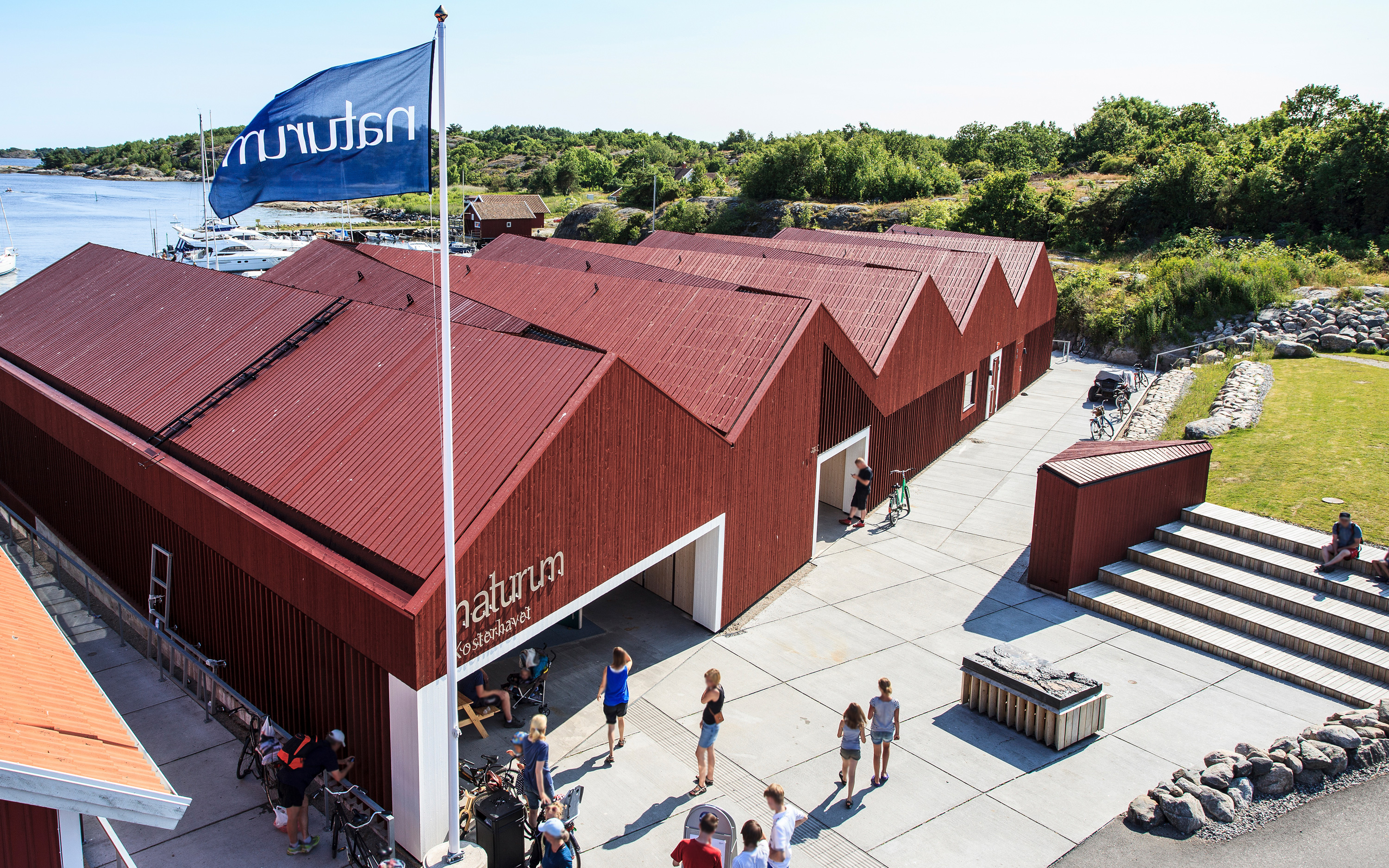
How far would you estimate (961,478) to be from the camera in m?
23.7

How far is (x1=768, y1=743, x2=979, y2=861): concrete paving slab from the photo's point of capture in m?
10.4

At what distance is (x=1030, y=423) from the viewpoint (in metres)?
29.3

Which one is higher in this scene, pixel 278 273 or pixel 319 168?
pixel 319 168

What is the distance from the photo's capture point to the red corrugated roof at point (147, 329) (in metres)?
15.3

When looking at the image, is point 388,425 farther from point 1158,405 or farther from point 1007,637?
point 1158,405

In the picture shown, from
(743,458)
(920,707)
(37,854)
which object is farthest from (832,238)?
(37,854)

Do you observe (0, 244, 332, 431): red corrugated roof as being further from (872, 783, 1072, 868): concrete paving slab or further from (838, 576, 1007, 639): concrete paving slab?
(872, 783, 1072, 868): concrete paving slab

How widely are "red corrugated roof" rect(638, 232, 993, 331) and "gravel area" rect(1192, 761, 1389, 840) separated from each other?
52.3 feet

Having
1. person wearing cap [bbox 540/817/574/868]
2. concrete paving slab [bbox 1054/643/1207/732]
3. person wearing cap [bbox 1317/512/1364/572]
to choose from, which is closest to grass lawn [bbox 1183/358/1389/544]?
person wearing cap [bbox 1317/512/1364/572]

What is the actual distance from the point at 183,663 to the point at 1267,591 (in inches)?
674

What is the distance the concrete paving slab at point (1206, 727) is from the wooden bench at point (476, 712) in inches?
331

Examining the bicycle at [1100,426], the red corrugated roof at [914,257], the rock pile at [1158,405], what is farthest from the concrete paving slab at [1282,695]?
the red corrugated roof at [914,257]

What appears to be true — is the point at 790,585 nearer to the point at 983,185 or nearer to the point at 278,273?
the point at 278,273

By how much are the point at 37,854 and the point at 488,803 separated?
4.10m
